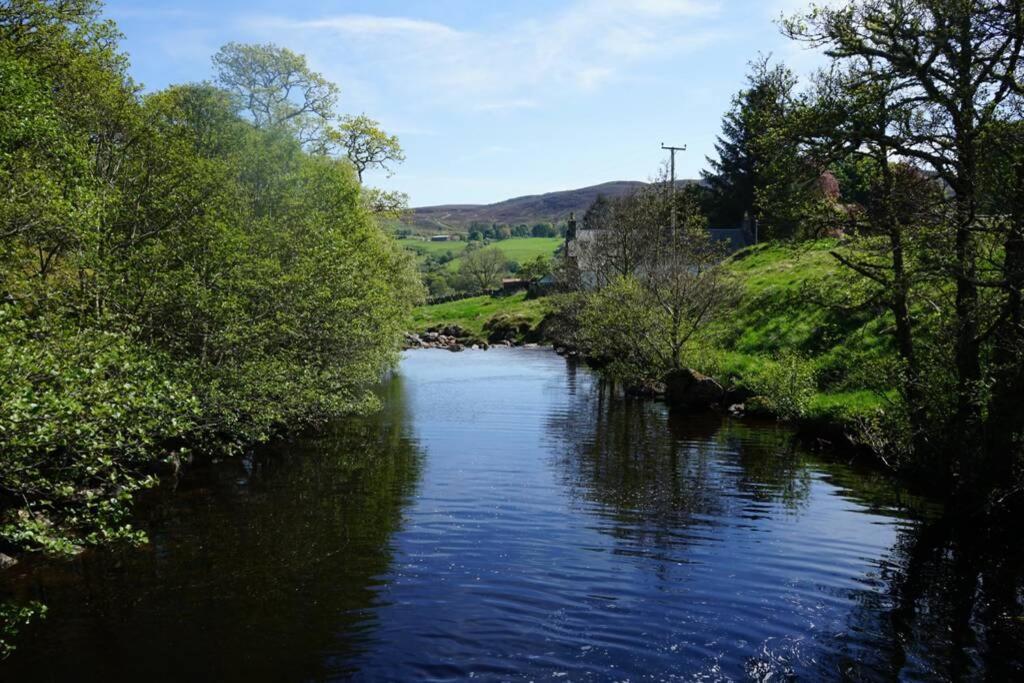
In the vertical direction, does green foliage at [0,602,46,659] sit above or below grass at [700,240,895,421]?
below

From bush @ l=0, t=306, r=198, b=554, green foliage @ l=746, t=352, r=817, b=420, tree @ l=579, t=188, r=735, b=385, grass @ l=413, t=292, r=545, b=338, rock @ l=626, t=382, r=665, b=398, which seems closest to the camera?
bush @ l=0, t=306, r=198, b=554

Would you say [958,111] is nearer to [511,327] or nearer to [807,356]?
[807,356]

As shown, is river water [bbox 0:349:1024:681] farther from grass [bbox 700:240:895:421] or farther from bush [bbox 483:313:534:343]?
bush [bbox 483:313:534:343]

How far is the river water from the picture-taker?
12305 millimetres

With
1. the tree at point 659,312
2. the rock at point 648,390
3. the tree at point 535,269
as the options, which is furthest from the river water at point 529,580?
the tree at point 535,269

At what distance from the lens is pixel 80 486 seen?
1975 cm

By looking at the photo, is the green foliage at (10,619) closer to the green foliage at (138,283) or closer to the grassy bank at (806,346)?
the green foliage at (138,283)

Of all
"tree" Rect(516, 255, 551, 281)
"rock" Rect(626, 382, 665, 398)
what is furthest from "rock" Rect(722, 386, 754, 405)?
"tree" Rect(516, 255, 551, 281)

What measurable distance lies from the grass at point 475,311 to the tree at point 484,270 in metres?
21.9

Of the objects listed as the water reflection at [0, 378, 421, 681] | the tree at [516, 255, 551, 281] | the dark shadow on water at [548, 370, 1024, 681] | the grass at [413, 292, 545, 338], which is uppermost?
the tree at [516, 255, 551, 281]

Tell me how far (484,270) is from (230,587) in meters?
141

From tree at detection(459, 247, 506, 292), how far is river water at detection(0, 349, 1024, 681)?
416 feet

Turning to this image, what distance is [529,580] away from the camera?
1573 centimetres

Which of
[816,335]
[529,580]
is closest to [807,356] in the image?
[816,335]
